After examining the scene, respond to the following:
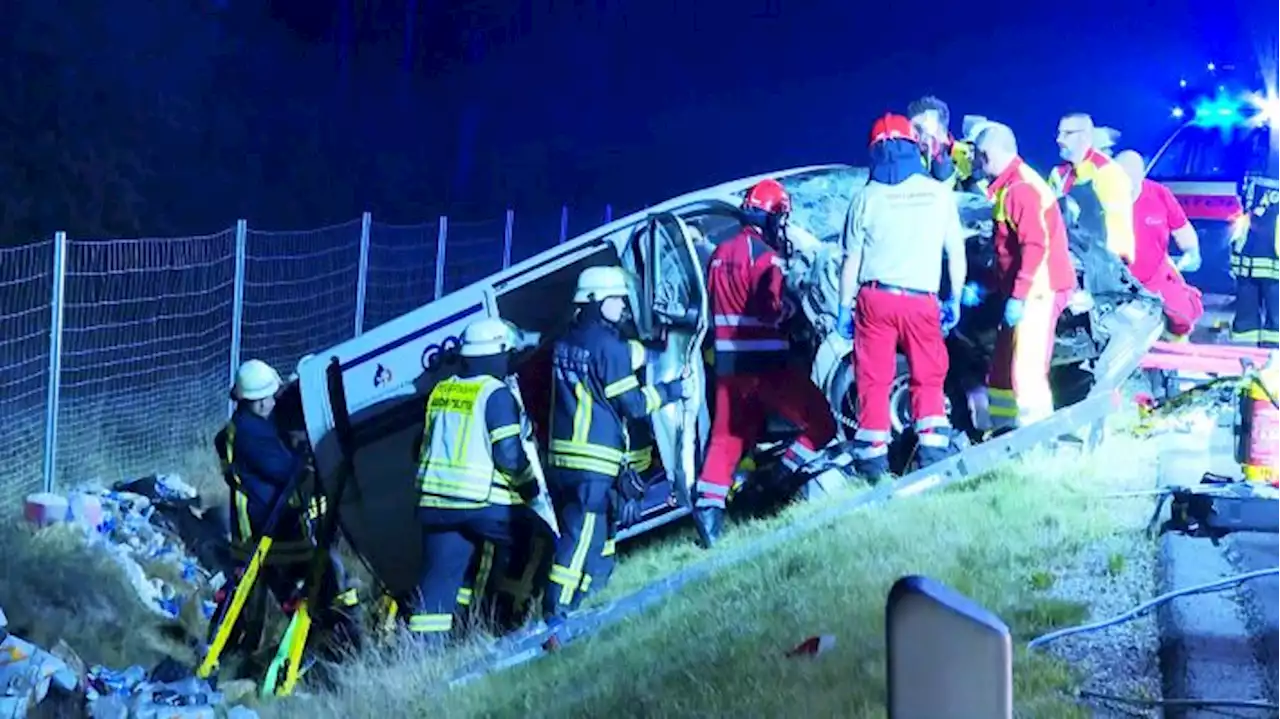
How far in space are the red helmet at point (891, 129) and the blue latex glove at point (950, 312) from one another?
0.79 meters

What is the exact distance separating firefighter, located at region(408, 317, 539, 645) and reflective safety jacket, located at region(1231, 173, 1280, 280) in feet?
17.4

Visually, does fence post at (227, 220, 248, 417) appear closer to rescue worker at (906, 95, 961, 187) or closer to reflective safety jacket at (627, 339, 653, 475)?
reflective safety jacket at (627, 339, 653, 475)

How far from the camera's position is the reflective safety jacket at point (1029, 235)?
6977 millimetres

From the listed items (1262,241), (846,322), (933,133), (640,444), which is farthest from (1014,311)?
(1262,241)

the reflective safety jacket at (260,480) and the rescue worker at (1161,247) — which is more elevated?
the rescue worker at (1161,247)

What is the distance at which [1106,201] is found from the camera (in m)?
8.32

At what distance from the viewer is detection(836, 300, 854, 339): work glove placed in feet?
22.6

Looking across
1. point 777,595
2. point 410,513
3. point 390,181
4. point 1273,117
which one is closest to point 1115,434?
point 777,595

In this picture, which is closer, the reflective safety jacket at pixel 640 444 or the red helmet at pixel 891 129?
the red helmet at pixel 891 129

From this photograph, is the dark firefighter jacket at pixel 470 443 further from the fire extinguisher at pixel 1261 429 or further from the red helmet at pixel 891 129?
the fire extinguisher at pixel 1261 429

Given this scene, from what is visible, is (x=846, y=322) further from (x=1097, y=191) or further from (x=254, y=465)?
(x=254, y=465)

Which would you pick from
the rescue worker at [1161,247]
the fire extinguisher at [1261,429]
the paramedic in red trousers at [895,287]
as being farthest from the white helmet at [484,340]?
the rescue worker at [1161,247]

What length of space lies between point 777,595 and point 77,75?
1862 centimetres

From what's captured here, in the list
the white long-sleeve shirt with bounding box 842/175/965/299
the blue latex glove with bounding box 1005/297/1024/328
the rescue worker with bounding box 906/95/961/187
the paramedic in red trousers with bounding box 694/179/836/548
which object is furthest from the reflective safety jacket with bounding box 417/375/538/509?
the rescue worker with bounding box 906/95/961/187
